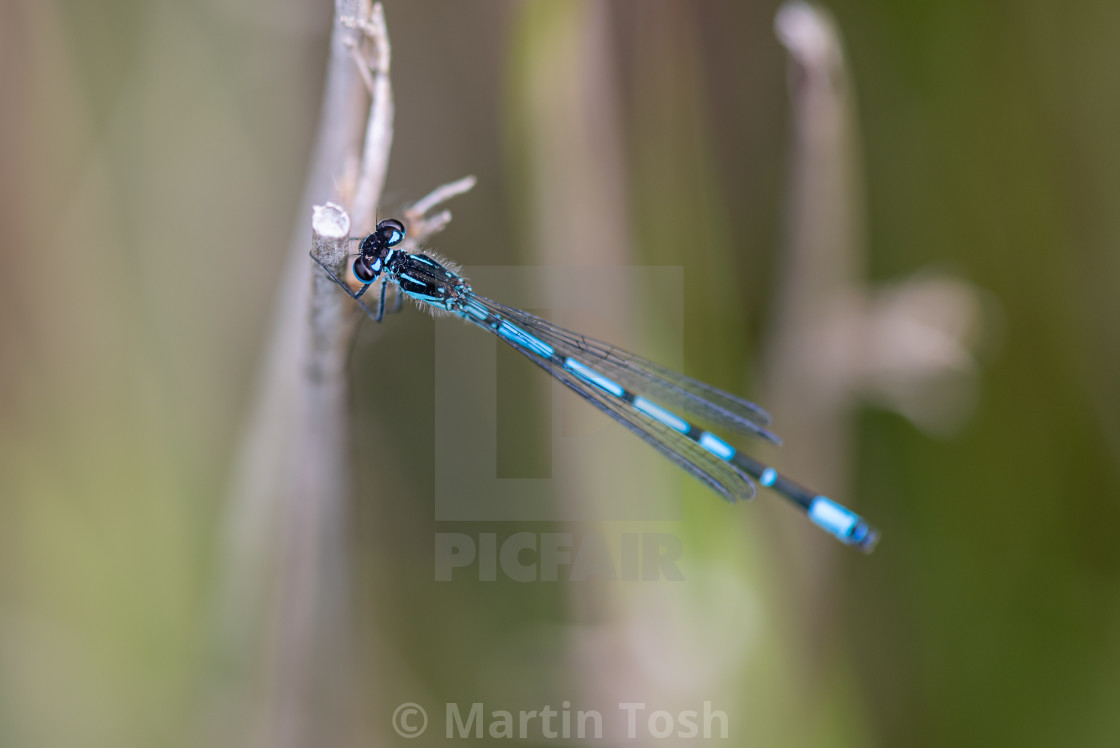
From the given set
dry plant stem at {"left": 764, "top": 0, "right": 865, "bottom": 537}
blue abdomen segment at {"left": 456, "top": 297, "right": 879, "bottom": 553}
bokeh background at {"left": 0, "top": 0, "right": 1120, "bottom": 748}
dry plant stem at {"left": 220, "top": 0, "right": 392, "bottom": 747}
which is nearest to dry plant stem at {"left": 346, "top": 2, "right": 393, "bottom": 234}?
dry plant stem at {"left": 220, "top": 0, "right": 392, "bottom": 747}

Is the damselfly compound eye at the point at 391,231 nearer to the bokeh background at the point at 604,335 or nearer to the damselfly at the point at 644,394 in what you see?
the damselfly at the point at 644,394

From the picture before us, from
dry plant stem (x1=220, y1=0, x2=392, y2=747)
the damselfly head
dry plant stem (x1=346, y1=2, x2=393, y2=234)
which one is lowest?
dry plant stem (x1=220, y1=0, x2=392, y2=747)

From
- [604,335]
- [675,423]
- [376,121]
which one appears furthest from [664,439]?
[376,121]

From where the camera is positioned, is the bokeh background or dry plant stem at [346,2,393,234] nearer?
dry plant stem at [346,2,393,234]

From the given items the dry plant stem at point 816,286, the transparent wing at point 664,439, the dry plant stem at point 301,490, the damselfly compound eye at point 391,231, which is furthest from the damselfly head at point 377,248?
the dry plant stem at point 816,286

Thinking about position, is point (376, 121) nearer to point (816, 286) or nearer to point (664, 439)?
point (664, 439)

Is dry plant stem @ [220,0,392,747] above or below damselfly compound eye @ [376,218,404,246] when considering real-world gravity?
below

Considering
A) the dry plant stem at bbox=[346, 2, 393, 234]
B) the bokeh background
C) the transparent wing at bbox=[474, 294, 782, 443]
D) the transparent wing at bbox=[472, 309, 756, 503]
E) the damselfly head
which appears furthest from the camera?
the transparent wing at bbox=[474, 294, 782, 443]

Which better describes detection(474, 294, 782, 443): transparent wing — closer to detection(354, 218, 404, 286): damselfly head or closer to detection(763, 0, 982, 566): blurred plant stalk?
detection(763, 0, 982, 566): blurred plant stalk
